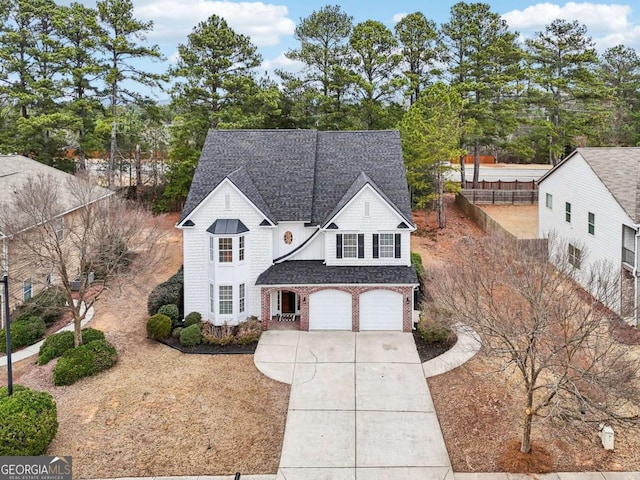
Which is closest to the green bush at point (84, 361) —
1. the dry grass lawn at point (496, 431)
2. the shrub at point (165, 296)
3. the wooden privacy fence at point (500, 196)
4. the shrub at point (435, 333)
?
the shrub at point (165, 296)

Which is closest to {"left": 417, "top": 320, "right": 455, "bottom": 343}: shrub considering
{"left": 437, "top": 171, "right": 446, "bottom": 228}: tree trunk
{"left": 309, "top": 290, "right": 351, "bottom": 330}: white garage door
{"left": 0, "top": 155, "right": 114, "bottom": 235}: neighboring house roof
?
{"left": 309, "top": 290, "right": 351, "bottom": 330}: white garage door

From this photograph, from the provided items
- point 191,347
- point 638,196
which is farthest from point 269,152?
point 638,196

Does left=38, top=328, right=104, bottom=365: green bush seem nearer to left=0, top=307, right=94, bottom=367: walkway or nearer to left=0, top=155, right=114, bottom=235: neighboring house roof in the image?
left=0, top=307, right=94, bottom=367: walkway

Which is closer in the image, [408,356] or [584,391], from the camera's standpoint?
[584,391]

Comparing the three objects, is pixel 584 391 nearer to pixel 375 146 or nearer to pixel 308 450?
pixel 308 450

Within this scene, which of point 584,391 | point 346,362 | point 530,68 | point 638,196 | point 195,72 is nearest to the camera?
point 584,391

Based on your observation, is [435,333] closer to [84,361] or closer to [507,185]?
[84,361]

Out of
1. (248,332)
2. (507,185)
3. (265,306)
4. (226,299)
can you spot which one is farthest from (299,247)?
(507,185)
